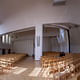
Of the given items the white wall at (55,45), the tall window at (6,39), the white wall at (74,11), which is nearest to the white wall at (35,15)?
the white wall at (74,11)

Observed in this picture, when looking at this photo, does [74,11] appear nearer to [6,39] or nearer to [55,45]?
[55,45]

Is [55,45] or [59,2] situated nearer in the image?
[59,2]

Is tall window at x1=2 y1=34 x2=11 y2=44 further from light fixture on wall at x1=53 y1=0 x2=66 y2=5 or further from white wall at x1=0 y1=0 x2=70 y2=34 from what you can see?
light fixture on wall at x1=53 y1=0 x2=66 y2=5

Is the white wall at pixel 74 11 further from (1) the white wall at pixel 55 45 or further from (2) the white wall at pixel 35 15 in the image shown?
(1) the white wall at pixel 55 45

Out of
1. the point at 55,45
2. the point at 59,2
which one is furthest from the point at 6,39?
the point at 59,2

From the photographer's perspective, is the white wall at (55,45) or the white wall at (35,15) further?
the white wall at (55,45)

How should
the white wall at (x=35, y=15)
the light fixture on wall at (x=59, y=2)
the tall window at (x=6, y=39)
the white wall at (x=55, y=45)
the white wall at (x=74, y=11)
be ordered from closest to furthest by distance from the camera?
1. the light fixture on wall at (x=59, y=2)
2. the white wall at (x=74, y=11)
3. the white wall at (x=35, y=15)
4. the tall window at (x=6, y=39)
5. the white wall at (x=55, y=45)

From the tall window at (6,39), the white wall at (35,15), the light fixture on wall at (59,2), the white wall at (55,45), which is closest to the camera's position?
the light fixture on wall at (59,2)

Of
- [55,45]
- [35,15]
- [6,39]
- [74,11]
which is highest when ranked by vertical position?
[35,15]

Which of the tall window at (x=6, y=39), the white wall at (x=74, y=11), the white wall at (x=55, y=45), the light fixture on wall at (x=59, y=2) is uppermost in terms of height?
the light fixture on wall at (x=59, y=2)

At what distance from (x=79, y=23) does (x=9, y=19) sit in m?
8.35

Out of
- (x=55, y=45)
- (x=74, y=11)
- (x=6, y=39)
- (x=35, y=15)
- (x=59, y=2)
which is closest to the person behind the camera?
(x=59, y=2)

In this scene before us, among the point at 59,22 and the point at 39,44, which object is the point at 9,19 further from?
the point at 59,22

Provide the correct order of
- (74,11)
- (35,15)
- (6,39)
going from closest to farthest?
(74,11) → (35,15) → (6,39)
